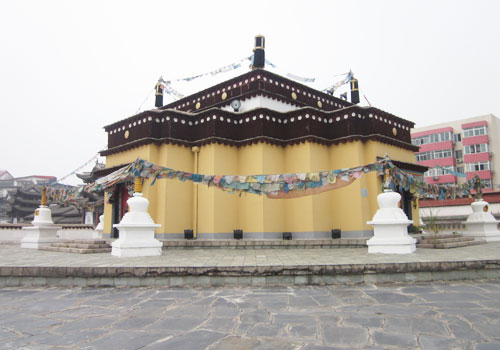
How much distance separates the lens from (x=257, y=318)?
440cm

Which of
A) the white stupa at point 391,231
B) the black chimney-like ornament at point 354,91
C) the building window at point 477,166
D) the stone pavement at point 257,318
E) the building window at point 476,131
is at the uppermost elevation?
the building window at point 476,131

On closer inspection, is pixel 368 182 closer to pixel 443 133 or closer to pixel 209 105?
pixel 209 105

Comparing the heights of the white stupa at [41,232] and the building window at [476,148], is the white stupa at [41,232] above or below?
below

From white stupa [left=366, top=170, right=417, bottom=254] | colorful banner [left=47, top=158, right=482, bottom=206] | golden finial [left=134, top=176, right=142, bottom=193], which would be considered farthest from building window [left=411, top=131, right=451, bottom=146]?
golden finial [left=134, top=176, right=142, bottom=193]

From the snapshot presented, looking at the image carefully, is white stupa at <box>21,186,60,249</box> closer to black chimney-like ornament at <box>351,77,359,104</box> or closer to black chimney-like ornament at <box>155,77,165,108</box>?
black chimney-like ornament at <box>155,77,165,108</box>

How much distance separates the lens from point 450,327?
387cm

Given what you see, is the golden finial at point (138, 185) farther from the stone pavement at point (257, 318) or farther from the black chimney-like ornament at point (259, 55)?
the black chimney-like ornament at point (259, 55)

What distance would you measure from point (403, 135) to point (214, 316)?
1415cm

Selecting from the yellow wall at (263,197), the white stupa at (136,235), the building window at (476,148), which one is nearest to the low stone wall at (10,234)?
the yellow wall at (263,197)

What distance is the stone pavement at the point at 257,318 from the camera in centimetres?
353

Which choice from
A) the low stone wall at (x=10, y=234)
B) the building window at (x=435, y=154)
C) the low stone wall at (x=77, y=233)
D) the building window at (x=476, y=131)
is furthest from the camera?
the building window at (x=435, y=154)

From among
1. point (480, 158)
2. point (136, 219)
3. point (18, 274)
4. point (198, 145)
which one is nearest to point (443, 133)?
point (480, 158)

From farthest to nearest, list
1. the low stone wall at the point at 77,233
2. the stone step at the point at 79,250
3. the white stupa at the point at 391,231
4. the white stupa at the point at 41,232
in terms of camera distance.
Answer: the low stone wall at the point at 77,233, the white stupa at the point at 41,232, the stone step at the point at 79,250, the white stupa at the point at 391,231

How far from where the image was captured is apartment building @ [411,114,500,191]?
37.1 m
